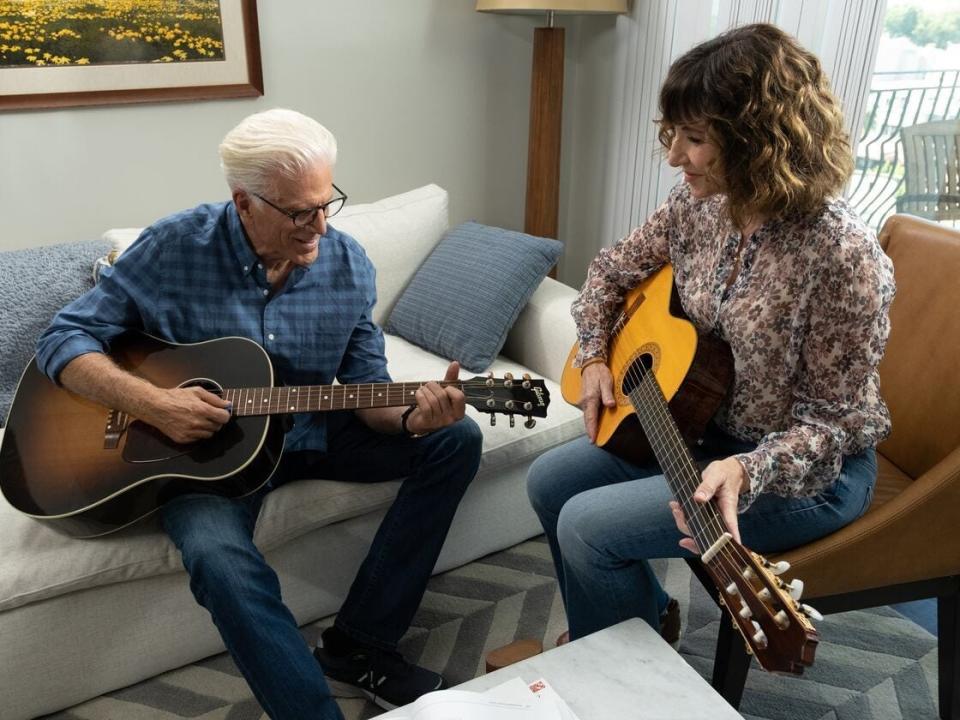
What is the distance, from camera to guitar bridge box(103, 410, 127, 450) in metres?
1.43

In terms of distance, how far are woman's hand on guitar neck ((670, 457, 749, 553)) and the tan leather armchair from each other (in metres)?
0.25

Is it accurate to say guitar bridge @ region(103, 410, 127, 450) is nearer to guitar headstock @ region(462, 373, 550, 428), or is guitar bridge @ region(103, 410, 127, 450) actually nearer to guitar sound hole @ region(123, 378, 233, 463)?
guitar sound hole @ region(123, 378, 233, 463)

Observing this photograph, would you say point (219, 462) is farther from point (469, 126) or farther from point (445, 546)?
point (469, 126)

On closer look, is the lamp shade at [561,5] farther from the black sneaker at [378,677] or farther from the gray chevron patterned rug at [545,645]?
the black sneaker at [378,677]

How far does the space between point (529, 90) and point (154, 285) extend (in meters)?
1.66

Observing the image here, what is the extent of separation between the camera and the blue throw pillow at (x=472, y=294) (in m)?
2.11

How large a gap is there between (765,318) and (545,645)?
872mm

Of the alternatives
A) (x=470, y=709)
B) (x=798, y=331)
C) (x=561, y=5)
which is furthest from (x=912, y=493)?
(x=561, y=5)

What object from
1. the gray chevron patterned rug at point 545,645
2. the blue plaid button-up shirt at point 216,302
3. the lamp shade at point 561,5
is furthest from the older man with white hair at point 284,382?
the lamp shade at point 561,5

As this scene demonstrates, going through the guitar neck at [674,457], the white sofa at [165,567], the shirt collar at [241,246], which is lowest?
the white sofa at [165,567]

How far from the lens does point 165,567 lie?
1503 mm

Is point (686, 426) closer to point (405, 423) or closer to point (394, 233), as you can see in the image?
point (405, 423)

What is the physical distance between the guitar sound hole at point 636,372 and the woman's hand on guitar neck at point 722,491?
1.00 feet

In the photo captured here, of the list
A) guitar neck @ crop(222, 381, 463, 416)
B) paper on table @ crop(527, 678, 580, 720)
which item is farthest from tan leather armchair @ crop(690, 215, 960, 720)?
guitar neck @ crop(222, 381, 463, 416)
